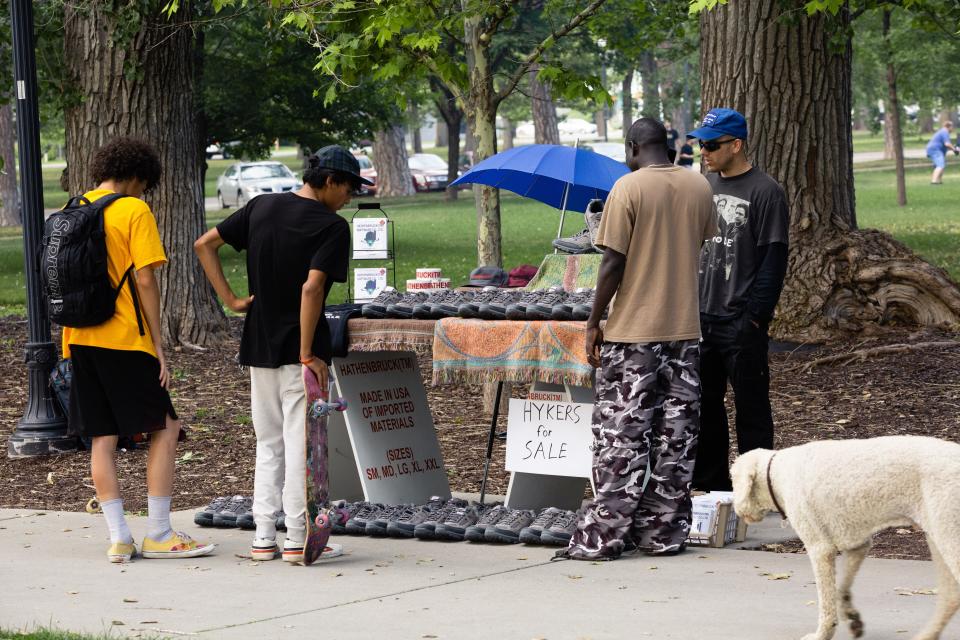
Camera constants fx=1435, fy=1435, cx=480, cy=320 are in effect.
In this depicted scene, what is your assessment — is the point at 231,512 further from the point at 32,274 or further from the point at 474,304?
the point at 32,274

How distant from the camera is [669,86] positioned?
54.5 meters

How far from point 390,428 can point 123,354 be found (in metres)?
1.78

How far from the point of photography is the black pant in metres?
6.84

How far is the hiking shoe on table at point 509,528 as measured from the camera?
677 cm

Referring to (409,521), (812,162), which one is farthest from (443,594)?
(812,162)

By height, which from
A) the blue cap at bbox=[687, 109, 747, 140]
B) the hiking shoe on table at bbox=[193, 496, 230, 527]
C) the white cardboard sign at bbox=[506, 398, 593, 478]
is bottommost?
the hiking shoe on table at bbox=[193, 496, 230, 527]

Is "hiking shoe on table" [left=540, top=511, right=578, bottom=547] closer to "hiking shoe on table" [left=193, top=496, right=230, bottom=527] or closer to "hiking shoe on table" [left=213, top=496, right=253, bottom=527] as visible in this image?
"hiking shoe on table" [left=213, top=496, right=253, bottom=527]

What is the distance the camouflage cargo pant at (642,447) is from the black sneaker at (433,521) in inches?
32.0

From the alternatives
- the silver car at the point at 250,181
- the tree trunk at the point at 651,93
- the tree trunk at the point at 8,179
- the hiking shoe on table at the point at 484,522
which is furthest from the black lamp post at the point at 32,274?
the tree trunk at the point at 651,93

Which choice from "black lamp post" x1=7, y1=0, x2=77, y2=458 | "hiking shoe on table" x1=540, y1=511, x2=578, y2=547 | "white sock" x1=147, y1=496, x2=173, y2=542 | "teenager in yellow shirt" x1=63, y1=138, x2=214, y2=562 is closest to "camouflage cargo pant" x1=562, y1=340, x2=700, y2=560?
"hiking shoe on table" x1=540, y1=511, x2=578, y2=547

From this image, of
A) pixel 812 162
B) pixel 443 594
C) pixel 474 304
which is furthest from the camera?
pixel 812 162

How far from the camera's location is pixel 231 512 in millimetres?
7359

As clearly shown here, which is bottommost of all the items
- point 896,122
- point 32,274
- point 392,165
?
point 32,274

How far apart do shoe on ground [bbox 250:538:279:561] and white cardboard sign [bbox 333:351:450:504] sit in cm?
101
